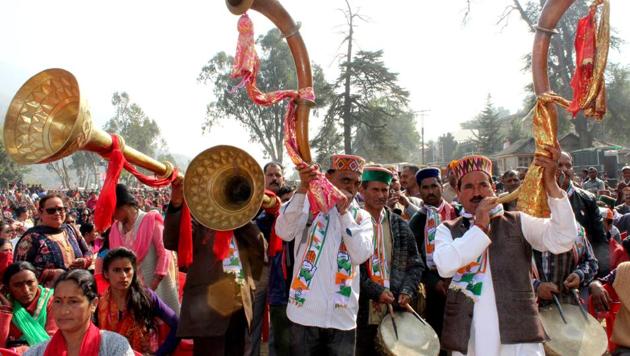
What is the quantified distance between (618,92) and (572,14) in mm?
22942

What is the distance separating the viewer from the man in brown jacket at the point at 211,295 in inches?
168

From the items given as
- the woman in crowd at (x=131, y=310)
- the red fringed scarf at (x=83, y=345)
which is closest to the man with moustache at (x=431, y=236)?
the woman in crowd at (x=131, y=310)

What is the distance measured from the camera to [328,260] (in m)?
3.98

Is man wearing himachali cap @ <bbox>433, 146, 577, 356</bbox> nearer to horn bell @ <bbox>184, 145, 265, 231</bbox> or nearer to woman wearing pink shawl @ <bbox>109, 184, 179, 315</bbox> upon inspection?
horn bell @ <bbox>184, 145, 265, 231</bbox>

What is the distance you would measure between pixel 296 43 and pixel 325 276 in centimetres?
164

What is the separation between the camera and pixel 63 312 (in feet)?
9.90

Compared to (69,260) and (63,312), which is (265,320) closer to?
(69,260)

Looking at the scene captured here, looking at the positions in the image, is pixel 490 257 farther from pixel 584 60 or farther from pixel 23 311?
pixel 23 311

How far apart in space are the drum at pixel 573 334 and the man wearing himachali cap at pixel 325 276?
1407mm

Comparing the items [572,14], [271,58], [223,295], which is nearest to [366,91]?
[572,14]

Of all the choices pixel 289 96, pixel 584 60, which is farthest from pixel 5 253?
pixel 584 60

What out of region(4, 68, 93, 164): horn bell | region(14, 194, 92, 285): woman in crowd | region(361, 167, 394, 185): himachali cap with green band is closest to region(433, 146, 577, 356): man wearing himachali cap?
region(361, 167, 394, 185): himachali cap with green band

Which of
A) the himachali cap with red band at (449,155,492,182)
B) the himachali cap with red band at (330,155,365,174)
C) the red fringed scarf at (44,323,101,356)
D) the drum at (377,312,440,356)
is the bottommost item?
the drum at (377,312,440,356)

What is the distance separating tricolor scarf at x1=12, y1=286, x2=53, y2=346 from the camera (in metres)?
4.10
